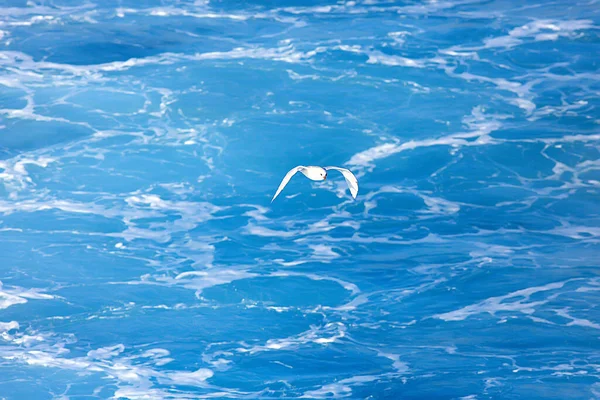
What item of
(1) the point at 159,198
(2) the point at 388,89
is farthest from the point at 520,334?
(2) the point at 388,89

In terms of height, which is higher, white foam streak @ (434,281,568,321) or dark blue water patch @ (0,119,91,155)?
dark blue water patch @ (0,119,91,155)

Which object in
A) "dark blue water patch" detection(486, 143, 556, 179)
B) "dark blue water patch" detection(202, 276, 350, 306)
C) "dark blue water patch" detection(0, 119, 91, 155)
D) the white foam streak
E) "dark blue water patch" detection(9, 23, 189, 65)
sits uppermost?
"dark blue water patch" detection(9, 23, 189, 65)

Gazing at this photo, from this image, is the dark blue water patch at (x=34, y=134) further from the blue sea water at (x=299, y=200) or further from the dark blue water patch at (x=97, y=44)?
the dark blue water patch at (x=97, y=44)

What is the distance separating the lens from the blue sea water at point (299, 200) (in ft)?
84.0

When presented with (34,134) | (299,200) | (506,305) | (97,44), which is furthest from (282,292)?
(97,44)

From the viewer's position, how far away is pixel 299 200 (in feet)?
111

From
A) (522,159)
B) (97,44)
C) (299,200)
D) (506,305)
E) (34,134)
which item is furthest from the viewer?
(97,44)

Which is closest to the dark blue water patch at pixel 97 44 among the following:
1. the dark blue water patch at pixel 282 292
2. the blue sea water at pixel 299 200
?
the blue sea water at pixel 299 200

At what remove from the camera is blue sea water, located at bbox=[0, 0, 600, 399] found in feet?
84.0

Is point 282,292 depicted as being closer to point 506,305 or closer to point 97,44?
point 506,305

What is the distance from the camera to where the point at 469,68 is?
1657 inches

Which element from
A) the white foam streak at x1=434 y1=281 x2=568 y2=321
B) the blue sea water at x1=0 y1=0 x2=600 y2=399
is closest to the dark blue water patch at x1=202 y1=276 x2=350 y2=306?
the blue sea water at x1=0 y1=0 x2=600 y2=399

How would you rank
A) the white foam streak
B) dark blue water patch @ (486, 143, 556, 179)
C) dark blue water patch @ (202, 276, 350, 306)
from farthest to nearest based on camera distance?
dark blue water patch @ (486, 143, 556, 179)
dark blue water patch @ (202, 276, 350, 306)
the white foam streak

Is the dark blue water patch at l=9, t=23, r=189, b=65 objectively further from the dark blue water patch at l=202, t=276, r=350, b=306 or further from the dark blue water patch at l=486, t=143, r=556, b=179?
the dark blue water patch at l=202, t=276, r=350, b=306
